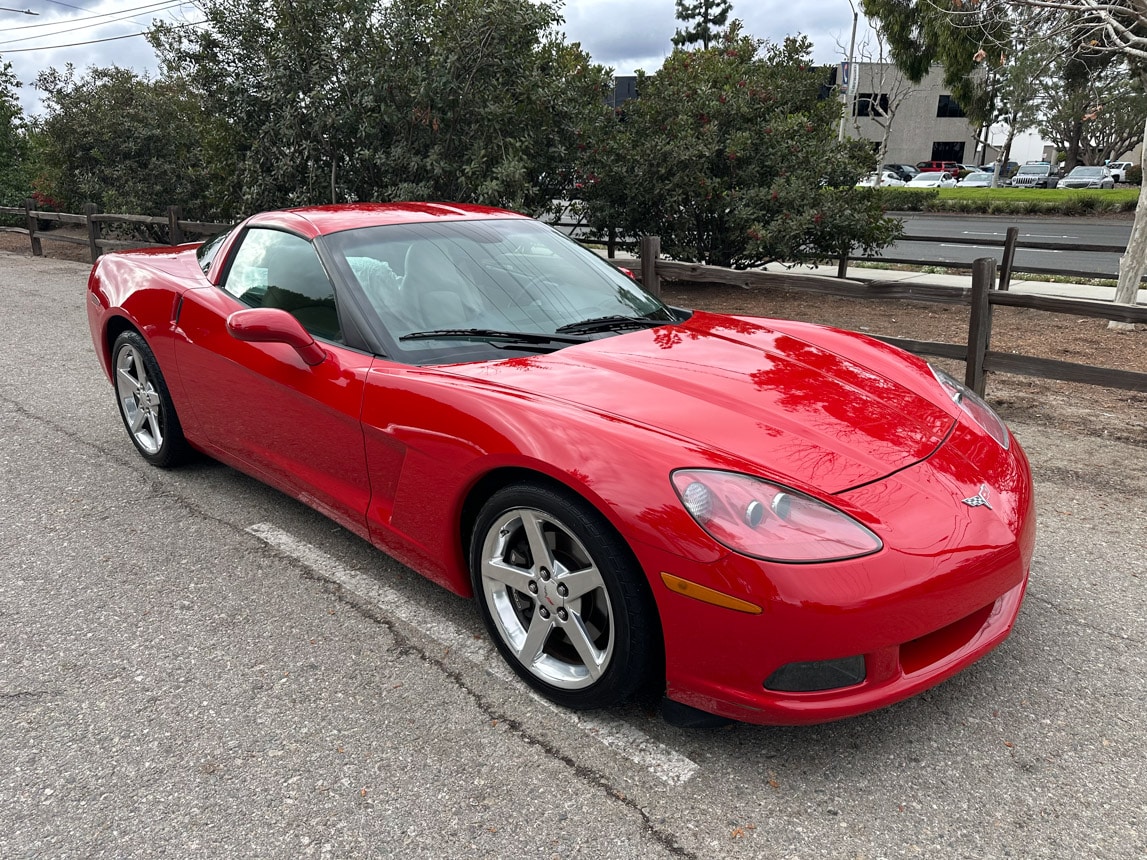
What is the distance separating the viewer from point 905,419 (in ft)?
8.89

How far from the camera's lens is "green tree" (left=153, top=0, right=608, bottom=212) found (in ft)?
30.8

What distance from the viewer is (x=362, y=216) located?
3.66 m

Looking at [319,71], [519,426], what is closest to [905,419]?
[519,426]

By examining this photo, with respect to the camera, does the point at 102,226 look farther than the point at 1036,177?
No

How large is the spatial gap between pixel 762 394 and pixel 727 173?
852 centimetres

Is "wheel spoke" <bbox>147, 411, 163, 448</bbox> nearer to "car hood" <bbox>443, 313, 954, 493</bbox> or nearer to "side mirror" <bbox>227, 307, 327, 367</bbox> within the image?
"side mirror" <bbox>227, 307, 327, 367</bbox>

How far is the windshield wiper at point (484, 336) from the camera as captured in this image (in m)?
3.04

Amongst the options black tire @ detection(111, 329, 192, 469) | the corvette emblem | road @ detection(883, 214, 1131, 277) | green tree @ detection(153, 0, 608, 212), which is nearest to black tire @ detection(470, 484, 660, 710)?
the corvette emblem

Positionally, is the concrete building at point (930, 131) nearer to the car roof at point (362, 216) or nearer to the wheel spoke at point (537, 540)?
the car roof at point (362, 216)

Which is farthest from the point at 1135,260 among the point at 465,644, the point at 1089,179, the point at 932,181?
the point at 932,181

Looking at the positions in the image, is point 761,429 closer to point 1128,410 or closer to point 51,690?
point 51,690

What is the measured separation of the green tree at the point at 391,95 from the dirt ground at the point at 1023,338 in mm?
2850

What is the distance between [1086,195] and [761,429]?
3322 centimetres

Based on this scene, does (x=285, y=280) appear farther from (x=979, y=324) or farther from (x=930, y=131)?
(x=930, y=131)
